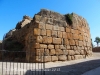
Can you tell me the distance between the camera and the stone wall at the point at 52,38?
28.0 ft

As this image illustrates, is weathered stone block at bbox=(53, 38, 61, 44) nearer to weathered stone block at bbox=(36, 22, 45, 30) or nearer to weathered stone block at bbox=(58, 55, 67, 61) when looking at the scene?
weathered stone block at bbox=(58, 55, 67, 61)

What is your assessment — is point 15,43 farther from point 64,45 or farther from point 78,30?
point 78,30

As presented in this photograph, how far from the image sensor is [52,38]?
9.22 metres

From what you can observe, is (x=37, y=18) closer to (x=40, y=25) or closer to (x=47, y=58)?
(x=40, y=25)

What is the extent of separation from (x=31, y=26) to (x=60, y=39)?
2038mm

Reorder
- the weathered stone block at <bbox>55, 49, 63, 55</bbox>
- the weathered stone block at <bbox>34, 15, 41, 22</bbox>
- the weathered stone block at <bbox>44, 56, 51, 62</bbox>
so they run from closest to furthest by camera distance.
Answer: the weathered stone block at <bbox>44, 56, 51, 62</bbox>
the weathered stone block at <bbox>34, 15, 41, 22</bbox>
the weathered stone block at <bbox>55, 49, 63, 55</bbox>

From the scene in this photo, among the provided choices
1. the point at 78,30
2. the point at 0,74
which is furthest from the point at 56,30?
the point at 0,74

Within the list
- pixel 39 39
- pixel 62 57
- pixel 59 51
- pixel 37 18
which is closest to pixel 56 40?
pixel 59 51

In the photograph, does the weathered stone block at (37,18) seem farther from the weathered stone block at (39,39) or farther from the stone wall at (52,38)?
the weathered stone block at (39,39)

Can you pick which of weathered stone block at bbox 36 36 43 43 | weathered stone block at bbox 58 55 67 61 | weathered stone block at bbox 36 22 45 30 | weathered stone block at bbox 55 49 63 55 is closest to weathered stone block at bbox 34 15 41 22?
weathered stone block at bbox 36 22 45 30

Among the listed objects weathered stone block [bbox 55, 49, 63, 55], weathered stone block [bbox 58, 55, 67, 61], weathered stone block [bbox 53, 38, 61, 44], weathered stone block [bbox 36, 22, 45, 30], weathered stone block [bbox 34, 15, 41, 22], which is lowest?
weathered stone block [bbox 58, 55, 67, 61]

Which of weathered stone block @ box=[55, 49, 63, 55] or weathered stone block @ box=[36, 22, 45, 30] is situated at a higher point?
weathered stone block @ box=[36, 22, 45, 30]

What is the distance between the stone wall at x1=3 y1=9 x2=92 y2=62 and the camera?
8.54m

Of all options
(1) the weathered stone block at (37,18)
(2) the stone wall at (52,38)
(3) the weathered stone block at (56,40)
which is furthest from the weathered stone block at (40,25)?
(3) the weathered stone block at (56,40)
